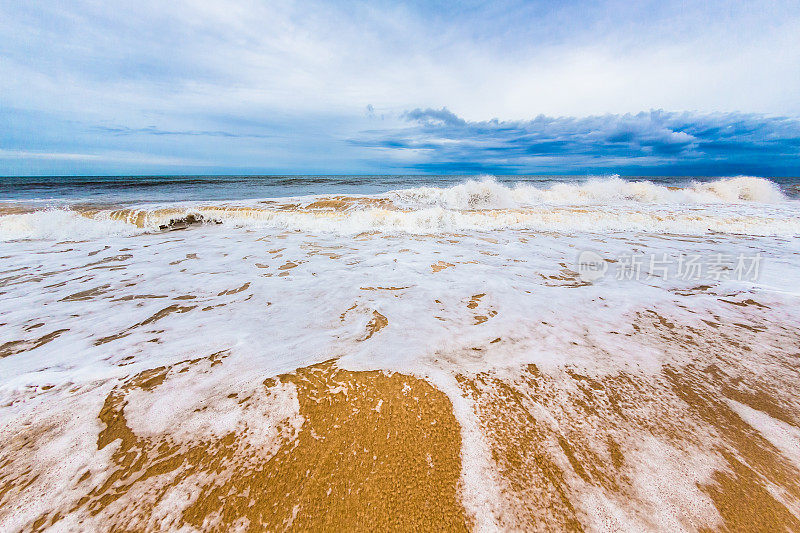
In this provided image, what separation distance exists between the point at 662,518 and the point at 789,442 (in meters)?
1.13

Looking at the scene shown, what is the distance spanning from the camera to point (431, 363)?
2355 mm

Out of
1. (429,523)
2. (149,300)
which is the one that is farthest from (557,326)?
(149,300)

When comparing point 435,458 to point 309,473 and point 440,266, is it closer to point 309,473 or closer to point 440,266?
point 309,473

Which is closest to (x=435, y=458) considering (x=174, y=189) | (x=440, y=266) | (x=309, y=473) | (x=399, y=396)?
(x=399, y=396)

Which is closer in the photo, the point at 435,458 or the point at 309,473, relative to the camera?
the point at 309,473

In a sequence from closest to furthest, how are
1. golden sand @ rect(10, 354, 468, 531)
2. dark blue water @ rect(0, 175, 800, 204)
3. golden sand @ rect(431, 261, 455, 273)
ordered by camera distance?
1. golden sand @ rect(10, 354, 468, 531)
2. golden sand @ rect(431, 261, 455, 273)
3. dark blue water @ rect(0, 175, 800, 204)

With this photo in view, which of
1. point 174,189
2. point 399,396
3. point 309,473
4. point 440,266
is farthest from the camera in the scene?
point 174,189

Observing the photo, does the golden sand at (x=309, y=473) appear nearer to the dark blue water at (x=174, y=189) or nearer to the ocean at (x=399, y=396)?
the ocean at (x=399, y=396)

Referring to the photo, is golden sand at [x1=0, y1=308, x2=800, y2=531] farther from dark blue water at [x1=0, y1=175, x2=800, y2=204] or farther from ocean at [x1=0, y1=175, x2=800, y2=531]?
dark blue water at [x1=0, y1=175, x2=800, y2=204]

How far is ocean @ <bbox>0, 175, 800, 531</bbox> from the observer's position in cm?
137

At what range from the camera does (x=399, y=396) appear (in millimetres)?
1984


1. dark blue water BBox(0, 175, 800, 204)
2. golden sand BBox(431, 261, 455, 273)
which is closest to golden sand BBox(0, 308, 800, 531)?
golden sand BBox(431, 261, 455, 273)

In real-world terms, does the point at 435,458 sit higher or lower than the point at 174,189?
lower

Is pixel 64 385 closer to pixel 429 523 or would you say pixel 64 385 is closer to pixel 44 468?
pixel 44 468
